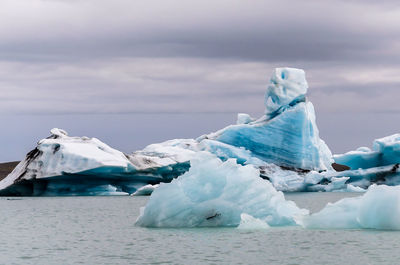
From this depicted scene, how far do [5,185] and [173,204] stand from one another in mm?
24510

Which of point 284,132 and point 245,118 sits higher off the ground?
point 245,118

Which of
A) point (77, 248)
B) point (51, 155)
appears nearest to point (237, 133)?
point (51, 155)

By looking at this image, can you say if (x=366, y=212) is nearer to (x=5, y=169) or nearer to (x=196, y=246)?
(x=196, y=246)

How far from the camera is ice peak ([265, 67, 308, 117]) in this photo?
47438 millimetres

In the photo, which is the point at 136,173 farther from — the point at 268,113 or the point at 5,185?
the point at 268,113

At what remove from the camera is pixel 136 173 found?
41.6 meters

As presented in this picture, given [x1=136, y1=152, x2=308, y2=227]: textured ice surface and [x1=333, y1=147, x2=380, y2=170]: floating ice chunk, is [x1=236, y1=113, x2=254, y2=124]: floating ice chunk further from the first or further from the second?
[x1=136, y1=152, x2=308, y2=227]: textured ice surface

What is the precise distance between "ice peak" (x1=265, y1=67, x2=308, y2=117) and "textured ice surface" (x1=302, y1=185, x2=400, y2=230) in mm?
28901

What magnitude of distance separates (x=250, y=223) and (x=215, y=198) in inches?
43.8

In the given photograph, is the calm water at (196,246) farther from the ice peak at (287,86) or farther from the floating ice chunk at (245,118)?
the floating ice chunk at (245,118)

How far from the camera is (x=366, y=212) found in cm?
1844

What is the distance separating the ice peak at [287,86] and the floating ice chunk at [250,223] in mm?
29146

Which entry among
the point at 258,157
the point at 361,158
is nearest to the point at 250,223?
the point at 258,157

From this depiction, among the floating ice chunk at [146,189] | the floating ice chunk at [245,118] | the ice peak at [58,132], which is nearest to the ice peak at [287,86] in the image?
the floating ice chunk at [245,118]
